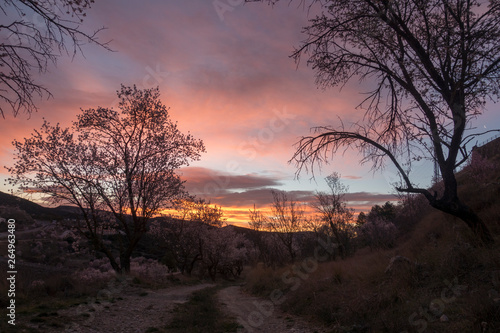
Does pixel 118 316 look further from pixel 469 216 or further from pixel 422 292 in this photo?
pixel 469 216

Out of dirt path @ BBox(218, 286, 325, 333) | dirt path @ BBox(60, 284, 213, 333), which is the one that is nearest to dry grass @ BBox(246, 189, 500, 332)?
dirt path @ BBox(218, 286, 325, 333)

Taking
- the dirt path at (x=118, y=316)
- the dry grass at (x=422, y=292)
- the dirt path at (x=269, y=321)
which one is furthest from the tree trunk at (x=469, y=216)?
the dirt path at (x=118, y=316)

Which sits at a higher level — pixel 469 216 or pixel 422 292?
pixel 469 216

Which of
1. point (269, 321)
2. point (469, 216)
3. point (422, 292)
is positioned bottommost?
point (269, 321)

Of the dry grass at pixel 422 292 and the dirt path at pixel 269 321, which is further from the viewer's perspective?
the dirt path at pixel 269 321

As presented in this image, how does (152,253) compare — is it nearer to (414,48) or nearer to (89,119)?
(89,119)

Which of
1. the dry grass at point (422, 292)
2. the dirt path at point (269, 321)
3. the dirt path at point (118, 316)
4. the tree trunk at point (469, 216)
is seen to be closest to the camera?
the dry grass at point (422, 292)

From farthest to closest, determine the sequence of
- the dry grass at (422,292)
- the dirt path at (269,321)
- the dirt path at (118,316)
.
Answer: the dirt path at (269,321) < the dirt path at (118,316) < the dry grass at (422,292)

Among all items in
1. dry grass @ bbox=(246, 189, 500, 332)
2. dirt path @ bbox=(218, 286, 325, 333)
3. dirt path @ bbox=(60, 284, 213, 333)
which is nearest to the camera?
dry grass @ bbox=(246, 189, 500, 332)

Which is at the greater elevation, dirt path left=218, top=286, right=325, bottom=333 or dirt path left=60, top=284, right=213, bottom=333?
dirt path left=60, top=284, right=213, bottom=333

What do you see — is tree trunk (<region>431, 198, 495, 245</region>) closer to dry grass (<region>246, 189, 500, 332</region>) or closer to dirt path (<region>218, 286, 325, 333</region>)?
dry grass (<region>246, 189, 500, 332</region>)

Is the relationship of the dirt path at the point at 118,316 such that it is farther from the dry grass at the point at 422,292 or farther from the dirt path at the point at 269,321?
the dry grass at the point at 422,292

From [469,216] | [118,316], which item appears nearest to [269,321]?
[118,316]

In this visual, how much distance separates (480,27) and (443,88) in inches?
64.5
